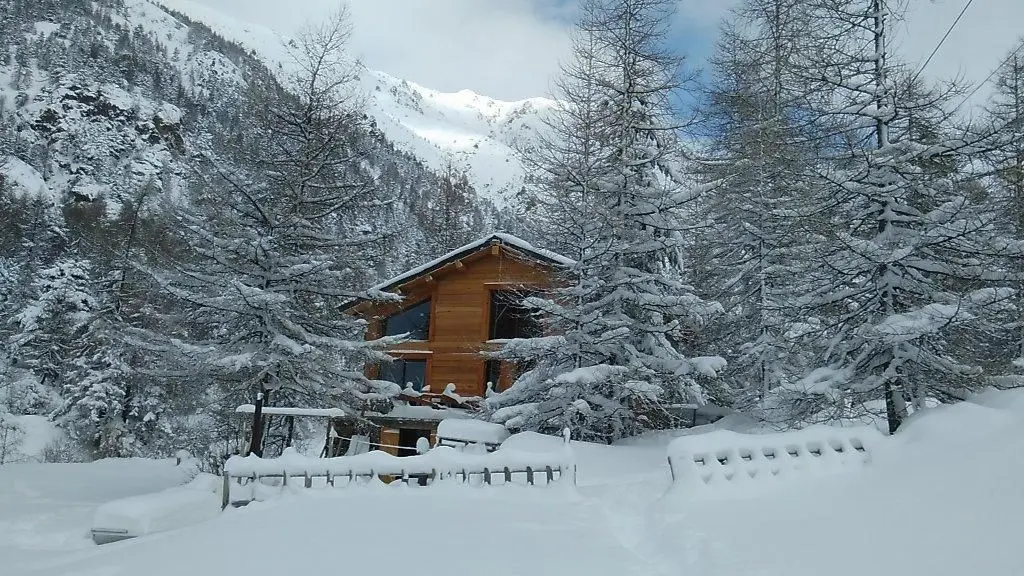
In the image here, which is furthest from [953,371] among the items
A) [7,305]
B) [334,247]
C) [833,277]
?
[7,305]

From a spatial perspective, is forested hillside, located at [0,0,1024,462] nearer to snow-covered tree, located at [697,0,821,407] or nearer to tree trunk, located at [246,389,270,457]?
snow-covered tree, located at [697,0,821,407]

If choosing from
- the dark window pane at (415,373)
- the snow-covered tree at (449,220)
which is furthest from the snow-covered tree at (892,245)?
the snow-covered tree at (449,220)

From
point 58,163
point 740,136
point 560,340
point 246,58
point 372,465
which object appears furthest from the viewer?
point 246,58

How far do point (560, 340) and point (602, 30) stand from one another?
8.14 meters

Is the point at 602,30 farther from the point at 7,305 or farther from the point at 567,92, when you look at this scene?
the point at 7,305

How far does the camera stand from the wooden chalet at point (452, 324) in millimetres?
18094

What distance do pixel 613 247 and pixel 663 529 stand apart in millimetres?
8087

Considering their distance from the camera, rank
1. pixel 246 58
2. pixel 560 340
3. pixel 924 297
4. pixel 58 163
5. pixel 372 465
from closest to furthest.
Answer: pixel 372 465 < pixel 924 297 < pixel 560 340 < pixel 58 163 < pixel 246 58

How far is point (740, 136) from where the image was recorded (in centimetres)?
1841

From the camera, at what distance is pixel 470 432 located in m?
12.4

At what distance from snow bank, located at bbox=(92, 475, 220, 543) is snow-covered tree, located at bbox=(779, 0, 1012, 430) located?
8.81 meters

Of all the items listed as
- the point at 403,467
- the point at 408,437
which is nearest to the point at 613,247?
the point at 403,467

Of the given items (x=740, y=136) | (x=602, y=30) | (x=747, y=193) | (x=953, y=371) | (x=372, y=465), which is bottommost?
(x=372, y=465)

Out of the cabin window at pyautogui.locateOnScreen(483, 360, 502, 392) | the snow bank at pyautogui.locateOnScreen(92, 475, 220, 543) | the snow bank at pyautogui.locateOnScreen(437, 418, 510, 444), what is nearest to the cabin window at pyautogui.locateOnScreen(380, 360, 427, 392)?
the cabin window at pyautogui.locateOnScreen(483, 360, 502, 392)
